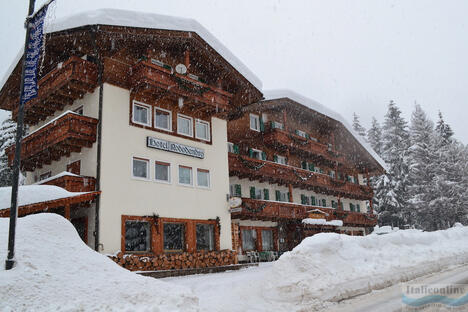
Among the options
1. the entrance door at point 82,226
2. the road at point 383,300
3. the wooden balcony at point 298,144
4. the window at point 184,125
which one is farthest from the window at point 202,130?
the road at point 383,300

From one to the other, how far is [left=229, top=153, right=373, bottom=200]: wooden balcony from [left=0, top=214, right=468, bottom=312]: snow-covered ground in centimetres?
1196

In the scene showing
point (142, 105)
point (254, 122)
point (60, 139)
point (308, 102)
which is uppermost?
point (308, 102)

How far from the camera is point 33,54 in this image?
888cm

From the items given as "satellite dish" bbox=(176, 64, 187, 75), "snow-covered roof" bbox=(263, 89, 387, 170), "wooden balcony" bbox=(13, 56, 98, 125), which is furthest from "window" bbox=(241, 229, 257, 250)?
"wooden balcony" bbox=(13, 56, 98, 125)

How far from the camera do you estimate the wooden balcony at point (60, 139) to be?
711 inches

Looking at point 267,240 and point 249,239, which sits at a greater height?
point 249,239

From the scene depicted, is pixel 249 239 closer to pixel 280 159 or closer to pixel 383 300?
pixel 280 159

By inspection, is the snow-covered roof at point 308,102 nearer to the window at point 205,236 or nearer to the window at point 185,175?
Result: the window at point 185,175

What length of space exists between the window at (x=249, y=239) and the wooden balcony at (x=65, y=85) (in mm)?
13596

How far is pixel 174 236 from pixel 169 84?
7747 millimetres

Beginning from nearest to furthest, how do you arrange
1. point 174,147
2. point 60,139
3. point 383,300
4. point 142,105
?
point 383,300
point 60,139
point 142,105
point 174,147

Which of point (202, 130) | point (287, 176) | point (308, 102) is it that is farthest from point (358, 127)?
point (202, 130)

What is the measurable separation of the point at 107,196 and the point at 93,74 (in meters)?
6.09

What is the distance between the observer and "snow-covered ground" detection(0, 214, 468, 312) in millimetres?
7453
